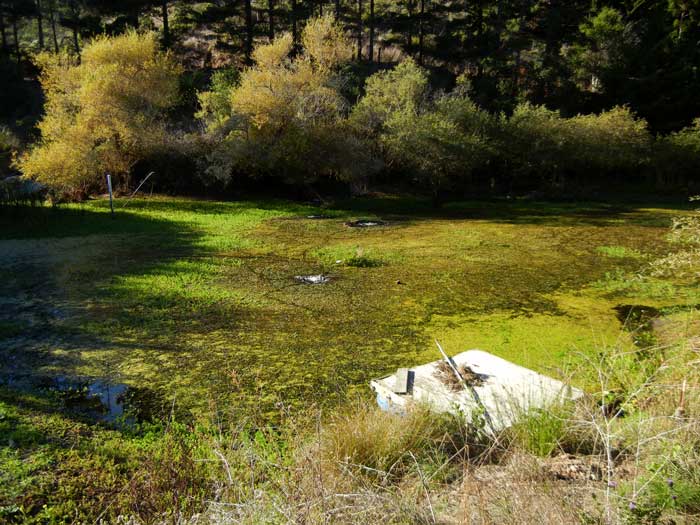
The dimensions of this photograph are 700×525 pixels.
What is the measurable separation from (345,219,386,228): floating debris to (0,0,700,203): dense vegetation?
13.6 ft

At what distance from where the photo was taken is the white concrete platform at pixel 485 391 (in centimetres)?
Result: 394

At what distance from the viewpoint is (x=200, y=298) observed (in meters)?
8.07

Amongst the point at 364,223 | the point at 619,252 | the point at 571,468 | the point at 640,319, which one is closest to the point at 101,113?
the point at 364,223

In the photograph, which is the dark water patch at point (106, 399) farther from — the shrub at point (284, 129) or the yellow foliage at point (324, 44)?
the yellow foliage at point (324, 44)

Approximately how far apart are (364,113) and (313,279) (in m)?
13.3

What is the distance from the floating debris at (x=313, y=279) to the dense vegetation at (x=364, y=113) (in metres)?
9.84

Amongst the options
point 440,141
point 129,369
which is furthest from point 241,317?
point 440,141

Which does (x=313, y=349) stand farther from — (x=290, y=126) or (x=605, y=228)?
(x=290, y=126)

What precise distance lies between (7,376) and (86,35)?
96.0ft

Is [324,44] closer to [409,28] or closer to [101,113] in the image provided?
[101,113]

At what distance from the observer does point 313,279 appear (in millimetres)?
9219

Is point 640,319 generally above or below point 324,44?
below

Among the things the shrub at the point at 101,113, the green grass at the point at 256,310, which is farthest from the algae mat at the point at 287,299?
the shrub at the point at 101,113

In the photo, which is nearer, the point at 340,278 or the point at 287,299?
the point at 287,299
